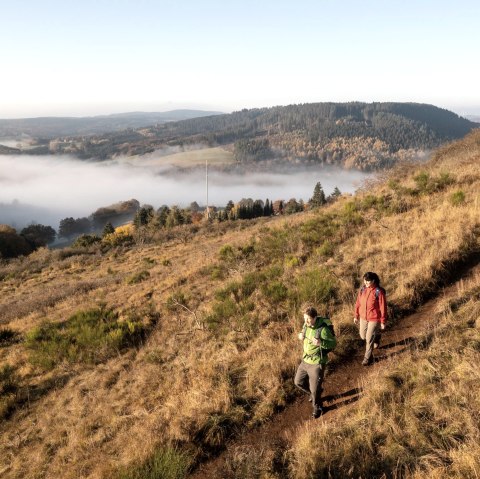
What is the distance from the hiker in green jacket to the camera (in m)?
5.09

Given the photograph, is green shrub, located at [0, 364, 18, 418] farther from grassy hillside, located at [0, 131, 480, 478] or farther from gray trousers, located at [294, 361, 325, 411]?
gray trousers, located at [294, 361, 325, 411]

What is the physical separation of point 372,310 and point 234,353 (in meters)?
2.86

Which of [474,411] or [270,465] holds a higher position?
[474,411]

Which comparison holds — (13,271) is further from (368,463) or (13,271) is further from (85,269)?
(368,463)

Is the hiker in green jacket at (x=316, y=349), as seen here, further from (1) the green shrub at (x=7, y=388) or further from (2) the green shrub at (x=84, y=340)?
(1) the green shrub at (x=7, y=388)

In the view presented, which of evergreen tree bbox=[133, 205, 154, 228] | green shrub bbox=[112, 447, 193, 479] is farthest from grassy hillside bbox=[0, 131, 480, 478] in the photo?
evergreen tree bbox=[133, 205, 154, 228]

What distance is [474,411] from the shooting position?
4102 mm

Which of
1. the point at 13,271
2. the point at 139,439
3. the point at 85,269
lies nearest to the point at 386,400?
the point at 139,439

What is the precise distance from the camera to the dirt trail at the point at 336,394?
4.87 meters

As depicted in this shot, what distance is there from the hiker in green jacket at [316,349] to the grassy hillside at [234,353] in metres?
0.54

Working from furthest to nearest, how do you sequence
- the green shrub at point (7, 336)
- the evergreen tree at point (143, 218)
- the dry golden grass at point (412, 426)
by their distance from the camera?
the evergreen tree at point (143, 218) < the green shrub at point (7, 336) < the dry golden grass at point (412, 426)

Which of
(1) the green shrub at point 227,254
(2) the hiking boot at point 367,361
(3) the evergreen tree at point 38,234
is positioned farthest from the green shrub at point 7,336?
(3) the evergreen tree at point 38,234

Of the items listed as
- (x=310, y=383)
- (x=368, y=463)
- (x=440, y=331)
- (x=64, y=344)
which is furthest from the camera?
(x=64, y=344)

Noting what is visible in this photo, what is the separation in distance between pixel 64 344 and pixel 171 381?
16.0ft
